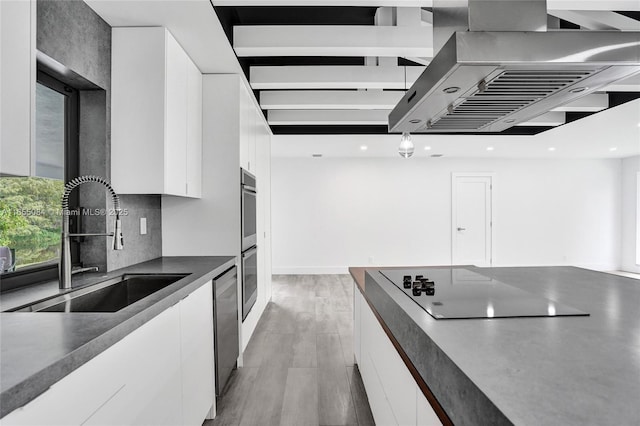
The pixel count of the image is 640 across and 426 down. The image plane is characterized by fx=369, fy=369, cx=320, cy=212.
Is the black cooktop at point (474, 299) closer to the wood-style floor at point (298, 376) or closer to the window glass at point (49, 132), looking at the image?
the wood-style floor at point (298, 376)

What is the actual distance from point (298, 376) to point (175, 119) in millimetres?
2007

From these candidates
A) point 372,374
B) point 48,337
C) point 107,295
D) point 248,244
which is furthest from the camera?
point 248,244

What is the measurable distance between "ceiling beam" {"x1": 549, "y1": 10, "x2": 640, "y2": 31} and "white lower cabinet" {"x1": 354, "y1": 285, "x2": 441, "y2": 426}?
2.32m

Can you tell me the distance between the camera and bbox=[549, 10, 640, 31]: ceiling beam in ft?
7.98

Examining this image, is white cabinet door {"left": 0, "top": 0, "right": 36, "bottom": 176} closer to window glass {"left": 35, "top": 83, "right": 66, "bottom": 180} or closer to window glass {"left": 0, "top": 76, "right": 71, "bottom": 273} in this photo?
window glass {"left": 0, "top": 76, "right": 71, "bottom": 273}

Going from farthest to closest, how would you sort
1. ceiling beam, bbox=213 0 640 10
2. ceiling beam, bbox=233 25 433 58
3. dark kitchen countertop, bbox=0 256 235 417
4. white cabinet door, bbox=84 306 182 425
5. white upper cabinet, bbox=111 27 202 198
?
ceiling beam, bbox=233 25 433 58
white upper cabinet, bbox=111 27 202 198
ceiling beam, bbox=213 0 640 10
white cabinet door, bbox=84 306 182 425
dark kitchen countertop, bbox=0 256 235 417

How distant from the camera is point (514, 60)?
3.87ft

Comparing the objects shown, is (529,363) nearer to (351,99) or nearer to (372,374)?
(372,374)

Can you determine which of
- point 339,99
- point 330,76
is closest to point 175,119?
point 330,76

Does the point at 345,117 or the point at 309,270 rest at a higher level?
the point at 345,117

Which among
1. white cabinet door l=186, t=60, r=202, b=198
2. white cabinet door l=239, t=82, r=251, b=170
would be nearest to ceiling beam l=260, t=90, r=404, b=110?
white cabinet door l=239, t=82, r=251, b=170

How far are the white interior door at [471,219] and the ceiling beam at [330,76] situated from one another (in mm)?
4797

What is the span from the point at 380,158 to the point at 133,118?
5710mm

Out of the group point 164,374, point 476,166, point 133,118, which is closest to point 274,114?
point 133,118
